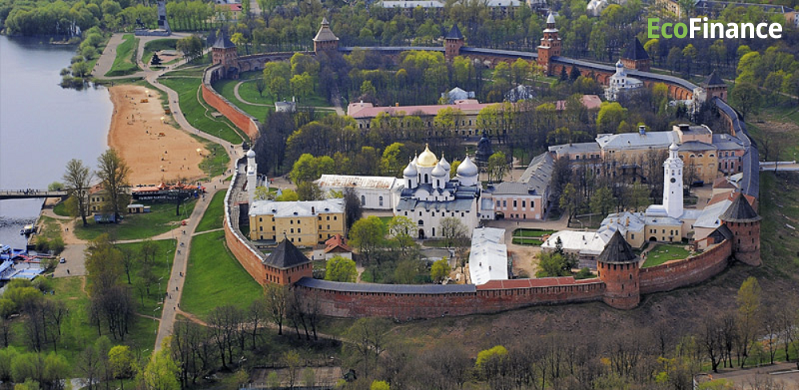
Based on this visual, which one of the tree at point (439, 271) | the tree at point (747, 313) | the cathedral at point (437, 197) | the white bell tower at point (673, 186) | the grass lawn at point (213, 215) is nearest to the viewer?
the tree at point (747, 313)

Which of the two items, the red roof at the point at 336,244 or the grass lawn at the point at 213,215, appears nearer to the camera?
the red roof at the point at 336,244

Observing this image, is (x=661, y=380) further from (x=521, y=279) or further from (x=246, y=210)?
(x=246, y=210)

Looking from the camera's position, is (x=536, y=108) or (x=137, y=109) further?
(x=137, y=109)

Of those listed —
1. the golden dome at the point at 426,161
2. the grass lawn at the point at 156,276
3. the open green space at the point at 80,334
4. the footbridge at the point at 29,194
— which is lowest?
the open green space at the point at 80,334

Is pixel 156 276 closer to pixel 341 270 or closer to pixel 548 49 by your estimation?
pixel 341 270

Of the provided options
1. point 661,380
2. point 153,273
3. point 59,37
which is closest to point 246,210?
point 153,273

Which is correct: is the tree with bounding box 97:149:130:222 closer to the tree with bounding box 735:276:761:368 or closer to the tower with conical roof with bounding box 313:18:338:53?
the tree with bounding box 735:276:761:368

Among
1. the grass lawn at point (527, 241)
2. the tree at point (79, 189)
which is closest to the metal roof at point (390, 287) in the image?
the grass lawn at point (527, 241)

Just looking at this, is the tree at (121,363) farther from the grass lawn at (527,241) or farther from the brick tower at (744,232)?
the brick tower at (744,232)
